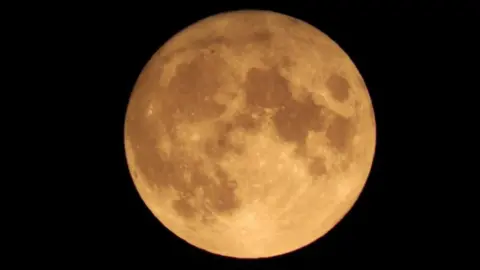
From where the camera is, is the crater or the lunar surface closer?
the lunar surface

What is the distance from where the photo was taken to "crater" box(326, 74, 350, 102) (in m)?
5.35

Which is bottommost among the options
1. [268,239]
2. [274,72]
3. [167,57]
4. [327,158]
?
[268,239]

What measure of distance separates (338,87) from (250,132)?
84 cm

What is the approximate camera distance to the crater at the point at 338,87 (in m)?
5.35

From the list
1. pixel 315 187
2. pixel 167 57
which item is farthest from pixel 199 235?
pixel 167 57

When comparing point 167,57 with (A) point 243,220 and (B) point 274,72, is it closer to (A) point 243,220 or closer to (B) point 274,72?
(B) point 274,72

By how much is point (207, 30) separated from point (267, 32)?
1.65 feet

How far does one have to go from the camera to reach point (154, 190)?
18.5 feet

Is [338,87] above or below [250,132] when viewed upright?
above

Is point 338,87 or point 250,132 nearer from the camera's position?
point 250,132

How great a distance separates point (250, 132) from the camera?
507 centimetres

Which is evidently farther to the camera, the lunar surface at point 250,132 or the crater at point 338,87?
the crater at point 338,87

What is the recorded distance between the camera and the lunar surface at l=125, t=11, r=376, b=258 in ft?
16.8

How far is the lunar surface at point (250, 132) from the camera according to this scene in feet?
16.8
